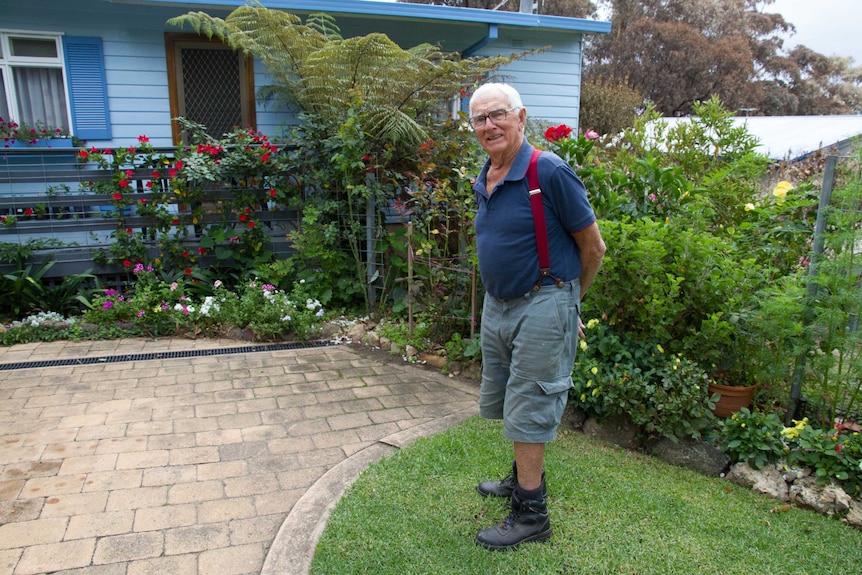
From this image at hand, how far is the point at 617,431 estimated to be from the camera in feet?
11.0

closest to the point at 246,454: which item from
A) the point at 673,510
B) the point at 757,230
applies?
the point at 673,510

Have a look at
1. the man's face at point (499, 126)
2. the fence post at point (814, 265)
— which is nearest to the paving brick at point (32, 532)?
the man's face at point (499, 126)

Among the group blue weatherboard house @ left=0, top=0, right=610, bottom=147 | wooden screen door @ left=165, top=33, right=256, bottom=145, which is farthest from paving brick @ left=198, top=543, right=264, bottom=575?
wooden screen door @ left=165, top=33, right=256, bottom=145

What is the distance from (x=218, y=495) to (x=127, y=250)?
12.3ft

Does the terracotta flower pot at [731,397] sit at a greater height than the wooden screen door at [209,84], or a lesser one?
lesser

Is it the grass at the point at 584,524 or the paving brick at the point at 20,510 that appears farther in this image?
the paving brick at the point at 20,510

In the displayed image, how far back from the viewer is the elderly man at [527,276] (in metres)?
2.21

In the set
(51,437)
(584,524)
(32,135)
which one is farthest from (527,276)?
(32,135)

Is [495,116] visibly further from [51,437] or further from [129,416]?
[51,437]

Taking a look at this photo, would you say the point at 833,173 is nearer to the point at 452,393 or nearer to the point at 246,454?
the point at 452,393

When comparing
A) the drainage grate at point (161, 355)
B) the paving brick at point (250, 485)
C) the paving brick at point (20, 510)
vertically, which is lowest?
the drainage grate at point (161, 355)

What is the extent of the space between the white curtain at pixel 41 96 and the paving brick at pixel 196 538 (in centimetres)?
652

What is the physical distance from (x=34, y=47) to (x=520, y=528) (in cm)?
793

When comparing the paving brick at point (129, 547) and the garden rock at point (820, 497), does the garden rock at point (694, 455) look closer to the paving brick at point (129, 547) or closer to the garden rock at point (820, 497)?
the garden rock at point (820, 497)
